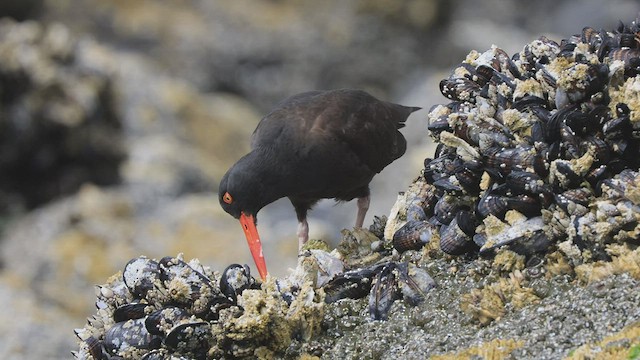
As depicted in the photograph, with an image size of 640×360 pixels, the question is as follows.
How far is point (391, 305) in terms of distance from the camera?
3777mm

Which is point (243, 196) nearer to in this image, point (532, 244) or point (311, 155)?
point (311, 155)

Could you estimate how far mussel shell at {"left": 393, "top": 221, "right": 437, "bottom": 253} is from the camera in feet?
13.9

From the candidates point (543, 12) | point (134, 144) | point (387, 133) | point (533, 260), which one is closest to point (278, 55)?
point (134, 144)

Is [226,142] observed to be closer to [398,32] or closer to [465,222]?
[398,32]

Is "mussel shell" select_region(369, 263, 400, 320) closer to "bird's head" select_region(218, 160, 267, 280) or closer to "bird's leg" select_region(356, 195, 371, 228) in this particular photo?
"bird's head" select_region(218, 160, 267, 280)

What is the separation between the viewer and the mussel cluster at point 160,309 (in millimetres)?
3656

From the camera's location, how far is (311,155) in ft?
21.9

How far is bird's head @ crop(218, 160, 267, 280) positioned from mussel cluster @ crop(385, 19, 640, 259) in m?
2.09

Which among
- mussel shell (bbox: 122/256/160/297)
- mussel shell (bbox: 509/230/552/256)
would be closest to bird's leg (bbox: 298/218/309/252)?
mussel shell (bbox: 122/256/160/297)

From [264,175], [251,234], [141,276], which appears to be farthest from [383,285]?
[264,175]

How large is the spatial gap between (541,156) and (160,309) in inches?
68.4

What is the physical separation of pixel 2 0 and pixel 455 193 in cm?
1419

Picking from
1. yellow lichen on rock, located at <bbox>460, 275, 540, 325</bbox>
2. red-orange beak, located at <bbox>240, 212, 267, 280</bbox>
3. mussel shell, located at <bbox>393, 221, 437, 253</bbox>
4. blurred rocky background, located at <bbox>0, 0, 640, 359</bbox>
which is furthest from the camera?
blurred rocky background, located at <bbox>0, 0, 640, 359</bbox>

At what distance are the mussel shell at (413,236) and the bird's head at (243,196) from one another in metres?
2.12
